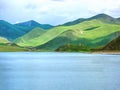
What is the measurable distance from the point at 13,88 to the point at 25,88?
181 cm

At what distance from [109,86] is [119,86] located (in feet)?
4.84

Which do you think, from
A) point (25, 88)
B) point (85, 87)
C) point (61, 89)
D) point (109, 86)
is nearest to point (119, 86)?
point (109, 86)

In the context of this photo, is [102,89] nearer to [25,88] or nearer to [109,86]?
[109,86]

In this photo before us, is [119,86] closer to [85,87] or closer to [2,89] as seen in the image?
[85,87]

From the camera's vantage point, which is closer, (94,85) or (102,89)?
(102,89)

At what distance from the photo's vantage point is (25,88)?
53188mm

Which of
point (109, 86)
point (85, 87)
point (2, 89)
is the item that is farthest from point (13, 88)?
point (109, 86)

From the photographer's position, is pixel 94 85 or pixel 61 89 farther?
pixel 94 85

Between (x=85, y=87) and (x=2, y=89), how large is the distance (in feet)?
38.6

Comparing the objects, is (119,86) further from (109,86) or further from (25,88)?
(25,88)

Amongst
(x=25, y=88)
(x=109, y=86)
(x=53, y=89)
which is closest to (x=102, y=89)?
(x=109, y=86)

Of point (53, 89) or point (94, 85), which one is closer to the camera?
point (53, 89)

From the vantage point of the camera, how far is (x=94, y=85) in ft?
183

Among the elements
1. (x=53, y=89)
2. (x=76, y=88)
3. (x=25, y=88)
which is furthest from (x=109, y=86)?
(x=25, y=88)
